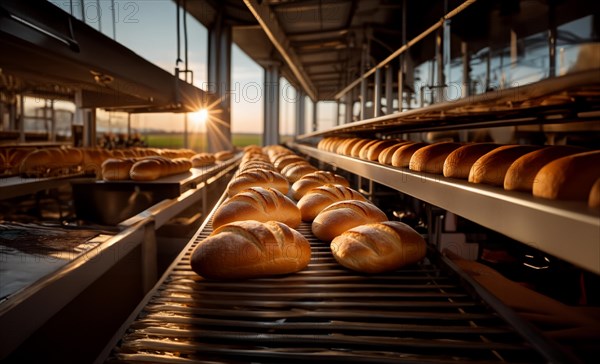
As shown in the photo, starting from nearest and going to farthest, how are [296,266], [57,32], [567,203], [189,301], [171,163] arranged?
[567,203] < [189,301] < [296,266] < [57,32] < [171,163]

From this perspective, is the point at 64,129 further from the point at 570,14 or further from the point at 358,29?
the point at 570,14

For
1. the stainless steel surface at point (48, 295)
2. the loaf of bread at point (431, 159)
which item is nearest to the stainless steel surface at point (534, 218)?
the loaf of bread at point (431, 159)

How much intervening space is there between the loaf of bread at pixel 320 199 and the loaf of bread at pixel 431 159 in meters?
0.32

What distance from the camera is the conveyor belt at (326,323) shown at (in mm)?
701

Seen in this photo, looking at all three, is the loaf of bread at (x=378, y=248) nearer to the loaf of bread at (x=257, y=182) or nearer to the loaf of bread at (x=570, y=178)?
the loaf of bread at (x=570, y=178)

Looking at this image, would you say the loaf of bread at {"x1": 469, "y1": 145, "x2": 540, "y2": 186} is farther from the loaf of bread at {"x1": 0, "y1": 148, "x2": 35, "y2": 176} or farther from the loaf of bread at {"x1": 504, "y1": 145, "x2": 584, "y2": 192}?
the loaf of bread at {"x1": 0, "y1": 148, "x2": 35, "y2": 176}

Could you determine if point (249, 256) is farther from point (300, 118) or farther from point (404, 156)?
point (300, 118)

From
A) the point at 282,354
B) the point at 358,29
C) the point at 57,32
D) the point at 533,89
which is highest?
the point at 358,29

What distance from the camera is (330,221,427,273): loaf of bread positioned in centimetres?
107

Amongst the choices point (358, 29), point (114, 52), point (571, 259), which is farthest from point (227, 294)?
point (358, 29)

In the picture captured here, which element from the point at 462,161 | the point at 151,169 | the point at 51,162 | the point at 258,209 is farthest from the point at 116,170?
the point at 462,161

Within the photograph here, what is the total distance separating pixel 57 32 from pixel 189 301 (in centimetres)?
118

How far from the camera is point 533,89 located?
0.67 m

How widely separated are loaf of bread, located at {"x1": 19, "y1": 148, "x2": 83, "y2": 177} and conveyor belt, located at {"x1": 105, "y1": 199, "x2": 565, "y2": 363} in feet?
9.30
